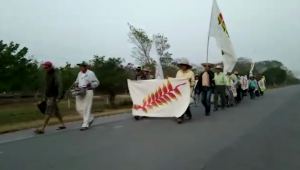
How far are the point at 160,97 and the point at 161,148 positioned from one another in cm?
405

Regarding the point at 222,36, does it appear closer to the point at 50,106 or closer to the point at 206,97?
the point at 206,97

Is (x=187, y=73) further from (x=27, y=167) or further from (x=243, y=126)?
(x=27, y=167)

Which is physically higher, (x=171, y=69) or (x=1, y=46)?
(x=1, y=46)

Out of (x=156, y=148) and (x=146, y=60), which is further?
(x=146, y=60)

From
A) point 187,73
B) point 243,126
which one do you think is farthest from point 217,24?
point 243,126

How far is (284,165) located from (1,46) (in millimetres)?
45556

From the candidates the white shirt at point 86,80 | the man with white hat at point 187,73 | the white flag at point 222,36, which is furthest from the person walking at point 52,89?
the white flag at point 222,36

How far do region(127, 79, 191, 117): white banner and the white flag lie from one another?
12.5 ft

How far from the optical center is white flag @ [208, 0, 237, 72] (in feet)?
41.1

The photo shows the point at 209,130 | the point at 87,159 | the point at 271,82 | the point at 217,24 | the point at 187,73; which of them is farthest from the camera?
the point at 271,82

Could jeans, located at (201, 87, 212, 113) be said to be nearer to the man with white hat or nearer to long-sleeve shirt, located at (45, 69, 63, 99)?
the man with white hat

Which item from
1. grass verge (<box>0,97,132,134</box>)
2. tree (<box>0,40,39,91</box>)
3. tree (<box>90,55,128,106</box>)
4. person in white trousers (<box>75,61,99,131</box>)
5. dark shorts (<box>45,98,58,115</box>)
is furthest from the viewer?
tree (<box>0,40,39,91</box>)

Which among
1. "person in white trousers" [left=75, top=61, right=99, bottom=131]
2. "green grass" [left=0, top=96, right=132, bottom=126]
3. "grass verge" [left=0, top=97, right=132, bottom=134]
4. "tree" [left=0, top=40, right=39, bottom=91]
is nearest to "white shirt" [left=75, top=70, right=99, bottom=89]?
"person in white trousers" [left=75, top=61, right=99, bottom=131]

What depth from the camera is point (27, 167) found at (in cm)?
478
